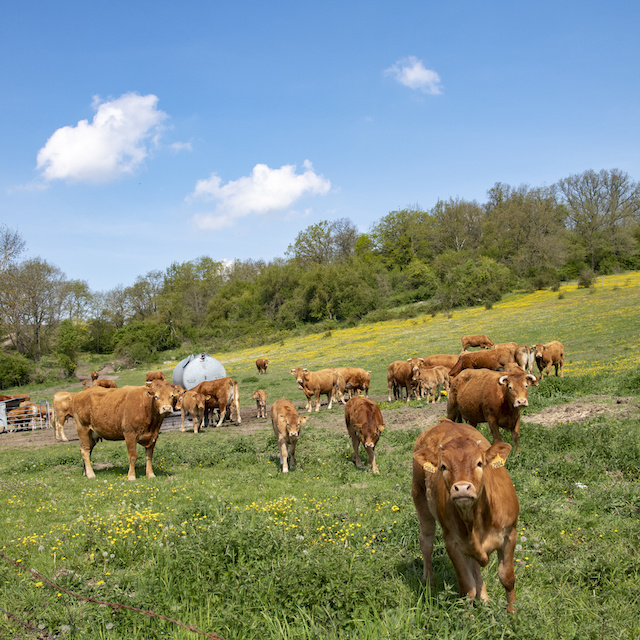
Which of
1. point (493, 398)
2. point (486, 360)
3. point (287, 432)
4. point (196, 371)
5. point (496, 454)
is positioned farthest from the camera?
point (196, 371)

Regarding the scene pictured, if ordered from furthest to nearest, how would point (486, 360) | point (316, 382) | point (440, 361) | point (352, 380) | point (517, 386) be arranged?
point (440, 361) < point (352, 380) < point (316, 382) < point (486, 360) < point (517, 386)

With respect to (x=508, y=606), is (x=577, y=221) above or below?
above

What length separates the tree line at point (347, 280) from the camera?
198 feet

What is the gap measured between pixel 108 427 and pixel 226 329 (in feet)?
243

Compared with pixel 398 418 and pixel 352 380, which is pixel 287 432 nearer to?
pixel 398 418

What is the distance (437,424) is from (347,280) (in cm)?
6751

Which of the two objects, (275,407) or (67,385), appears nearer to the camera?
(275,407)

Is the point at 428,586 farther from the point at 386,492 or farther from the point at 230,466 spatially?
the point at 230,466

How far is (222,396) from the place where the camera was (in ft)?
68.2

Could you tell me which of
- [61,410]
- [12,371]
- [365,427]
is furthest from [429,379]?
[12,371]

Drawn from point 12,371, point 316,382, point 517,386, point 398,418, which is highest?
point 12,371

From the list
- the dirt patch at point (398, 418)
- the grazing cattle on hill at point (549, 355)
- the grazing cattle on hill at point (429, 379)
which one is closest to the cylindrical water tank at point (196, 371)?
the dirt patch at point (398, 418)

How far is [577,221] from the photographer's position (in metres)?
72.0

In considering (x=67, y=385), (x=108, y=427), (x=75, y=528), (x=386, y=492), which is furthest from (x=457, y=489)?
(x=67, y=385)
